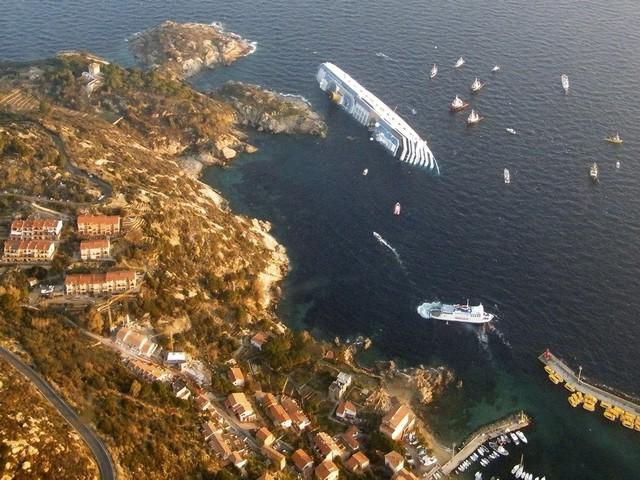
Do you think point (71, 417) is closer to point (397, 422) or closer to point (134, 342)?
point (134, 342)

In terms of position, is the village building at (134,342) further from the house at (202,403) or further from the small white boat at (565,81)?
the small white boat at (565,81)

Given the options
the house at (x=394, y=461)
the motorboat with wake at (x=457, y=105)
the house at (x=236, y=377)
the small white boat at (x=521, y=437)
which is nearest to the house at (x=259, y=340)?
the house at (x=236, y=377)

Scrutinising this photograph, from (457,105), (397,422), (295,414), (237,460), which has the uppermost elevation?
(457,105)

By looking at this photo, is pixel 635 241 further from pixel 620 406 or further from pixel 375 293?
pixel 375 293

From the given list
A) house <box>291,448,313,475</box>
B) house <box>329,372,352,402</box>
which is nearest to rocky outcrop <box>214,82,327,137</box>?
house <box>329,372,352,402</box>

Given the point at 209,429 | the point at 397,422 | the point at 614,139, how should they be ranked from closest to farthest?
the point at 209,429, the point at 397,422, the point at 614,139

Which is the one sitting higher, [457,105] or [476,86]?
[476,86]

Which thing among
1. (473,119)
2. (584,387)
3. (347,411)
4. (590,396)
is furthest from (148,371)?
(473,119)

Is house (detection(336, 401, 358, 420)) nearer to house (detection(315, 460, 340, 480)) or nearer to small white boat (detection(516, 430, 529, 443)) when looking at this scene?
house (detection(315, 460, 340, 480))
